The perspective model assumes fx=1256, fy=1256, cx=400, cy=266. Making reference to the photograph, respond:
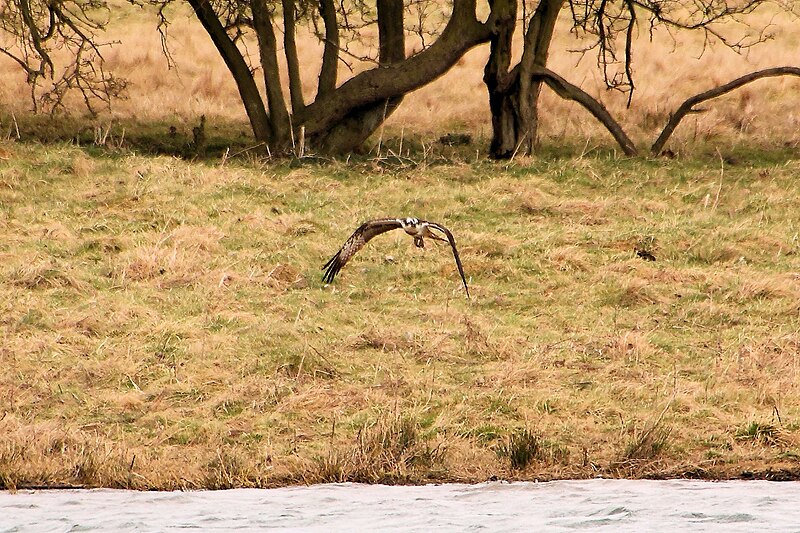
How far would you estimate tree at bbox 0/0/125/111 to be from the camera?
1519 cm

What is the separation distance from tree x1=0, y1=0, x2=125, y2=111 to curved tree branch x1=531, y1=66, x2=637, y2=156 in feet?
17.4

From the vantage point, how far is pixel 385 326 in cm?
925

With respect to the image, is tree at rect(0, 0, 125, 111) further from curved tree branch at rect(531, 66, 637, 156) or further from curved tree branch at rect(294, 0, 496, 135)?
curved tree branch at rect(531, 66, 637, 156)

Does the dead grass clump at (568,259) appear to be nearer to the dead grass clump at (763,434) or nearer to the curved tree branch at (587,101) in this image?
the dead grass clump at (763,434)

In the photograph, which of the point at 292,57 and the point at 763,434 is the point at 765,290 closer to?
the point at 763,434

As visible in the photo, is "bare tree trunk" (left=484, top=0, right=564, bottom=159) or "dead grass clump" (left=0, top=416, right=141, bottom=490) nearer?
"dead grass clump" (left=0, top=416, right=141, bottom=490)

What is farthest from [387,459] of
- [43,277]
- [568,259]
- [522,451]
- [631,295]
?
[568,259]

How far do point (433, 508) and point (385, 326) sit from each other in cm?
417

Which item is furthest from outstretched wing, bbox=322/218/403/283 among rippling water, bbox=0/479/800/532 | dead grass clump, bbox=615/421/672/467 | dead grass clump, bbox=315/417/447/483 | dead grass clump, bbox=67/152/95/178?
dead grass clump, bbox=67/152/95/178

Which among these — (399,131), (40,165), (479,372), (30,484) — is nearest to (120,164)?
(40,165)

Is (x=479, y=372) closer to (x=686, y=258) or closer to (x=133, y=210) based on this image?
(x=686, y=258)

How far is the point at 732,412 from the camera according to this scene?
761cm

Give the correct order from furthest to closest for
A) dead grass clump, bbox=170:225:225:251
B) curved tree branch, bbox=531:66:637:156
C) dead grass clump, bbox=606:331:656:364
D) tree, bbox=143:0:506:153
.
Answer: tree, bbox=143:0:506:153
curved tree branch, bbox=531:66:637:156
dead grass clump, bbox=170:225:225:251
dead grass clump, bbox=606:331:656:364

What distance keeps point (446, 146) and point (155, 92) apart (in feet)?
18.1
